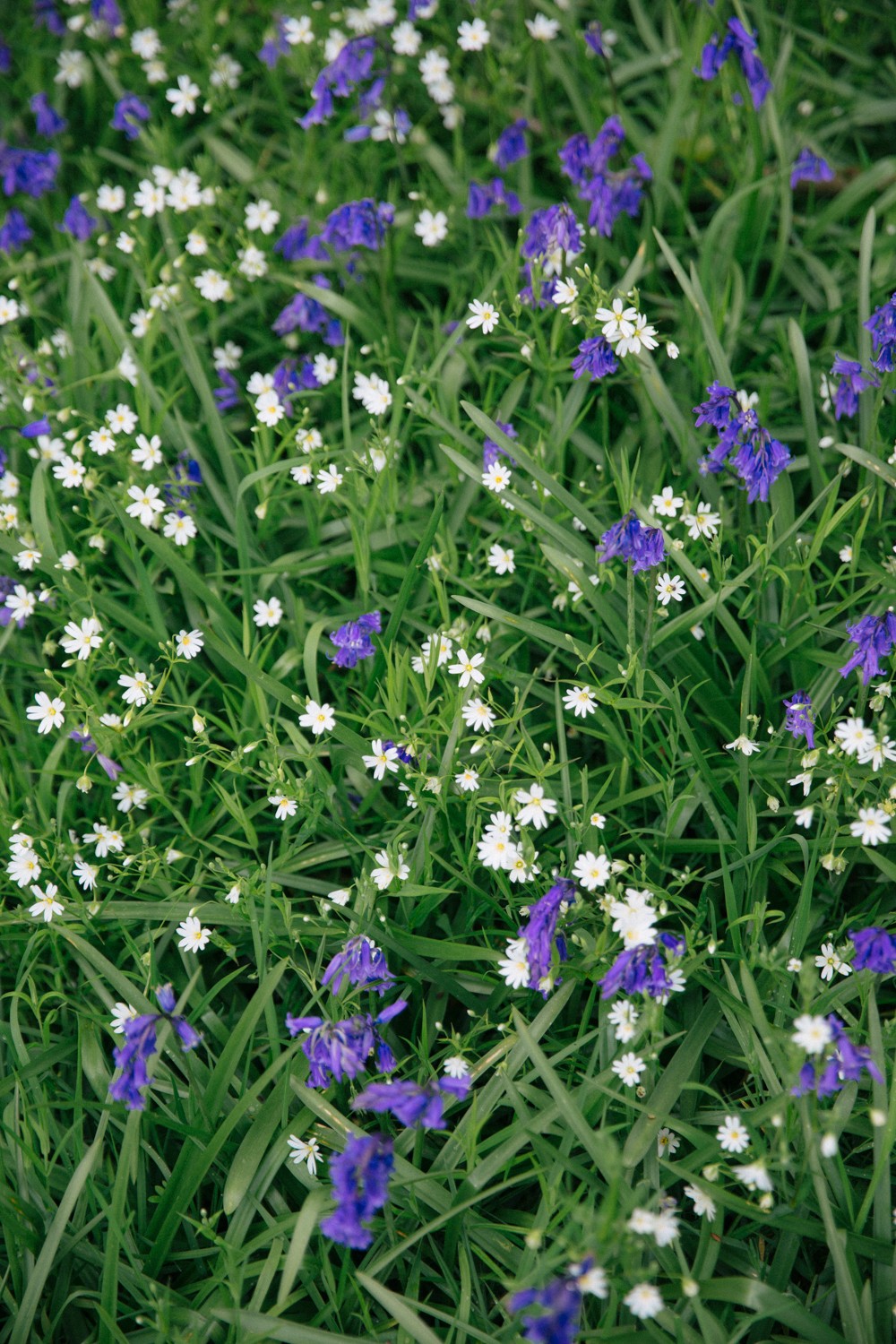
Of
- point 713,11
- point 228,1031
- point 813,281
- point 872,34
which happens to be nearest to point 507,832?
point 228,1031

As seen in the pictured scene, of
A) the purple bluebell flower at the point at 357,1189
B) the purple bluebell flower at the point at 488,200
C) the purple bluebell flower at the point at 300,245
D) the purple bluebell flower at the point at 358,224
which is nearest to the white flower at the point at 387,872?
the purple bluebell flower at the point at 357,1189

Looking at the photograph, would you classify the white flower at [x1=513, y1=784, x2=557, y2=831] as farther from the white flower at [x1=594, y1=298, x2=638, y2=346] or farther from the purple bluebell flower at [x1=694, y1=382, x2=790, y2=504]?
the white flower at [x1=594, y1=298, x2=638, y2=346]

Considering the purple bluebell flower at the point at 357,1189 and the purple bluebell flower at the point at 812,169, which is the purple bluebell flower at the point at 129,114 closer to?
the purple bluebell flower at the point at 812,169

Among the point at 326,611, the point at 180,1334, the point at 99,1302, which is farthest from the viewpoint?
the point at 326,611

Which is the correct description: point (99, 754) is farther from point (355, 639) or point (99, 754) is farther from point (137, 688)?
point (355, 639)

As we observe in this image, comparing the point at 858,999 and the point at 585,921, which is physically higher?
the point at 585,921

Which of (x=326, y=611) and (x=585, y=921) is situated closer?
(x=585, y=921)

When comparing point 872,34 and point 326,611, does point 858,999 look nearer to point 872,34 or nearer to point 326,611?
point 326,611
